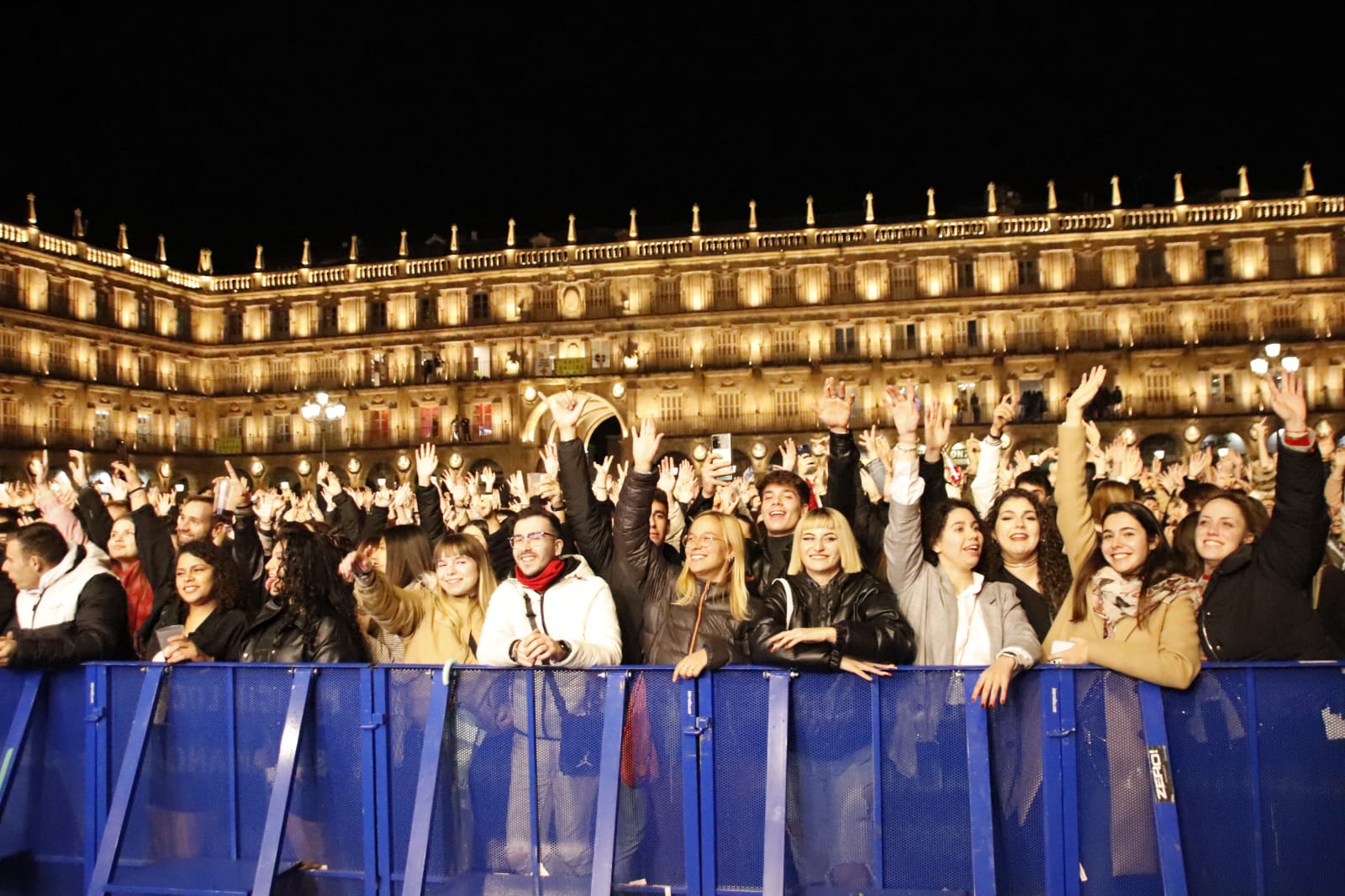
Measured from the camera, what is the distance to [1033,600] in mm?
5328

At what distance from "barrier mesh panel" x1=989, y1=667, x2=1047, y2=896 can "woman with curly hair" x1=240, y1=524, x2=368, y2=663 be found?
2.90 metres

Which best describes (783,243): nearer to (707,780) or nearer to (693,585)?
(693,585)

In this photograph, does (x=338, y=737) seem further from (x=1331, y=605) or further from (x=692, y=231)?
(x=692, y=231)

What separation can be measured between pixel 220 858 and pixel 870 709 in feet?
9.78

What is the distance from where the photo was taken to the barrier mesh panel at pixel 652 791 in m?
4.37

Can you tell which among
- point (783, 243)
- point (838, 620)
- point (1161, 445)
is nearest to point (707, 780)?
point (838, 620)

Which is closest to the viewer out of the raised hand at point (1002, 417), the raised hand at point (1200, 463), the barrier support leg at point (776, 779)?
the barrier support leg at point (776, 779)

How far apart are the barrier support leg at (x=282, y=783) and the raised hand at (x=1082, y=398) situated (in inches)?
148

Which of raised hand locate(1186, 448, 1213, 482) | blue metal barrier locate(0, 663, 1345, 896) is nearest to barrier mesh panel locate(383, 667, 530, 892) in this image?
blue metal barrier locate(0, 663, 1345, 896)

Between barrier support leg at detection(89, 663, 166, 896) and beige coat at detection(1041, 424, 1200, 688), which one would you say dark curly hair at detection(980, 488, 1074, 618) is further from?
barrier support leg at detection(89, 663, 166, 896)

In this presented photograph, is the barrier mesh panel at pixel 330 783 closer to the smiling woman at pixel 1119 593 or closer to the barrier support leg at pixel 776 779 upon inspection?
the barrier support leg at pixel 776 779

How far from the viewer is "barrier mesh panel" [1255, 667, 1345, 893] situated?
13.2 ft

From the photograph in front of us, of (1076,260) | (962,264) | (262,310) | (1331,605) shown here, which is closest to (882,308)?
(962,264)

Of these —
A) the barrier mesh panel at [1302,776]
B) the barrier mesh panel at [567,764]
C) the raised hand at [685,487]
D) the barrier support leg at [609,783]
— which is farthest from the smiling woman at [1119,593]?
the raised hand at [685,487]
